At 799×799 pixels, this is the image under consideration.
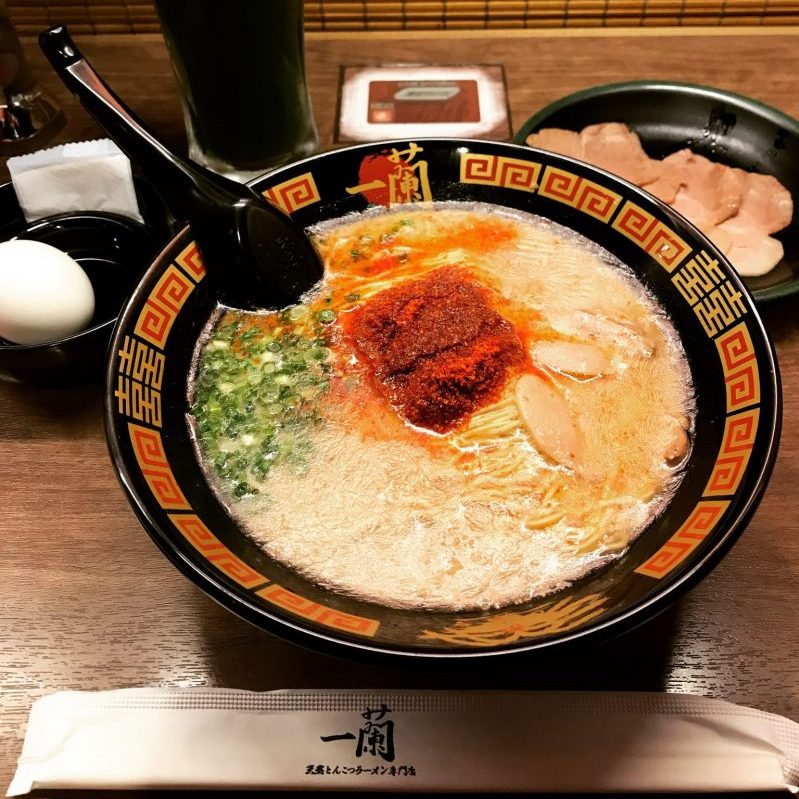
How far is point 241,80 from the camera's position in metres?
1.79

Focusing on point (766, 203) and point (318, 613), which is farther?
point (766, 203)

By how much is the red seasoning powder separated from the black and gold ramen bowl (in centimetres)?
32

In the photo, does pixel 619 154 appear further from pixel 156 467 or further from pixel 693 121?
pixel 156 467

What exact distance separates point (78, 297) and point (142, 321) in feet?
1.04

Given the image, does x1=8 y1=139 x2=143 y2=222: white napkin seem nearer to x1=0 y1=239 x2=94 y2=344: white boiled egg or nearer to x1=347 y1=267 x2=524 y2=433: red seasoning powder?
x1=0 y1=239 x2=94 y2=344: white boiled egg

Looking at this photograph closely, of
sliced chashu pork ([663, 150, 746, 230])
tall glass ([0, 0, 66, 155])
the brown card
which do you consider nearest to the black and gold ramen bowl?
sliced chashu pork ([663, 150, 746, 230])

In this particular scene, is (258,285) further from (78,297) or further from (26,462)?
(26,462)

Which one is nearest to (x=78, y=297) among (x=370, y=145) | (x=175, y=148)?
(x=370, y=145)

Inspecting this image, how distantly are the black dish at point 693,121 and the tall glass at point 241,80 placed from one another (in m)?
0.66

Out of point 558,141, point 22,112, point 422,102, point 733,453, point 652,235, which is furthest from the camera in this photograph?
point 422,102

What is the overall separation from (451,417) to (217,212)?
672mm

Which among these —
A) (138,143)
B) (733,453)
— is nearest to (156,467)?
(138,143)

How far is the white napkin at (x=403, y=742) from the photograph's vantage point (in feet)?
3.31

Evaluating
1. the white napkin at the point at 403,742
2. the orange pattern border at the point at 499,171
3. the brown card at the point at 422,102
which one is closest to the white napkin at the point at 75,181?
the brown card at the point at 422,102
